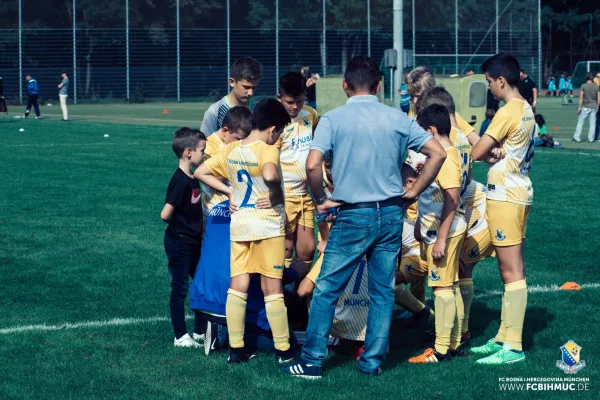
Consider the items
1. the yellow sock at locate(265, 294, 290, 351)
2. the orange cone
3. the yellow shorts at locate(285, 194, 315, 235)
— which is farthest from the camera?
the orange cone

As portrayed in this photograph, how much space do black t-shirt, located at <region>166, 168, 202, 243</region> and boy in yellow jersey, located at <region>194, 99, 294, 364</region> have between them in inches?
18.8

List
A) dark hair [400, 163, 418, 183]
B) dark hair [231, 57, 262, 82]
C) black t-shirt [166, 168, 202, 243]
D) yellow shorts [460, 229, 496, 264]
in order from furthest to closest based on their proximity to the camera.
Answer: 1. dark hair [231, 57, 262, 82]
2. yellow shorts [460, 229, 496, 264]
3. black t-shirt [166, 168, 202, 243]
4. dark hair [400, 163, 418, 183]

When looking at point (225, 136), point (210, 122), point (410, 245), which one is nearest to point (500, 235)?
point (410, 245)

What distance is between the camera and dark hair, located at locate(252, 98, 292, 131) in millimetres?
6270

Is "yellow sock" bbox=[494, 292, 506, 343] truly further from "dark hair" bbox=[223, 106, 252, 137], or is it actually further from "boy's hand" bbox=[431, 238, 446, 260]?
"dark hair" bbox=[223, 106, 252, 137]

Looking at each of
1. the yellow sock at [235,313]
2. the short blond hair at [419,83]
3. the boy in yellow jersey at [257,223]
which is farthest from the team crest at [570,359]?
the short blond hair at [419,83]

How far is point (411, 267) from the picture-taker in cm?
703

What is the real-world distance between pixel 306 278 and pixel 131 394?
1722 millimetres

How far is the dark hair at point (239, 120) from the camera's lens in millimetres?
6699

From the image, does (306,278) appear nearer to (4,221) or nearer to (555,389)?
(555,389)

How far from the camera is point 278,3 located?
5688 cm

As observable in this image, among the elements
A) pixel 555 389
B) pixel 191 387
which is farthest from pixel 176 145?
pixel 555 389

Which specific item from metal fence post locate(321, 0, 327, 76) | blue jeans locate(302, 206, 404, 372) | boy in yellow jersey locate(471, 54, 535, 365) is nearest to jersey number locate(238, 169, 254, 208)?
blue jeans locate(302, 206, 404, 372)

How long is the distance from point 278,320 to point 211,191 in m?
1.20
